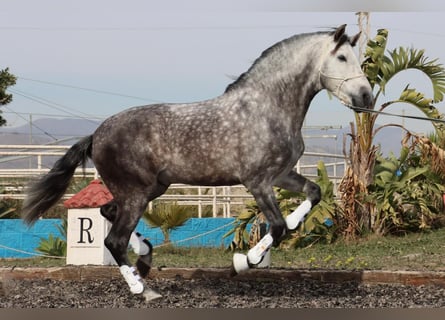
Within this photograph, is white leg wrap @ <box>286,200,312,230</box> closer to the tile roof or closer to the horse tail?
the horse tail

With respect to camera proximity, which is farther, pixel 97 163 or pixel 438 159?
pixel 438 159

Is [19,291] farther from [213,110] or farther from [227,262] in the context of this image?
[227,262]

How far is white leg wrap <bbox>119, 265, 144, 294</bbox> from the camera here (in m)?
5.68

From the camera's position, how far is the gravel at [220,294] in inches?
221

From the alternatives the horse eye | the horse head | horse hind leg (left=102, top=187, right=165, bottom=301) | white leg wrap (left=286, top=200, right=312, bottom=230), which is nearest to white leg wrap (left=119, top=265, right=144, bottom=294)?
horse hind leg (left=102, top=187, right=165, bottom=301)

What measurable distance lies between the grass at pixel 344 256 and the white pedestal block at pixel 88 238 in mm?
737

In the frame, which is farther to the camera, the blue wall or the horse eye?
the blue wall

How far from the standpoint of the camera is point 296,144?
18.2ft

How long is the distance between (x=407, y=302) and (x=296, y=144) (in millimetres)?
1463

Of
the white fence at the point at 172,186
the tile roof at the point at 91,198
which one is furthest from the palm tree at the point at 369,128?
the tile roof at the point at 91,198

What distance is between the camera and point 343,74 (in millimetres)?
5477

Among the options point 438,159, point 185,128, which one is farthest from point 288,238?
point 185,128

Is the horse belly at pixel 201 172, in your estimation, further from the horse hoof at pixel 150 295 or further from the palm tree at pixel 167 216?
the palm tree at pixel 167 216

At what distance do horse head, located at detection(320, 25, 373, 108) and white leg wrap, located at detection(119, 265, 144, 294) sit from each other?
201cm
